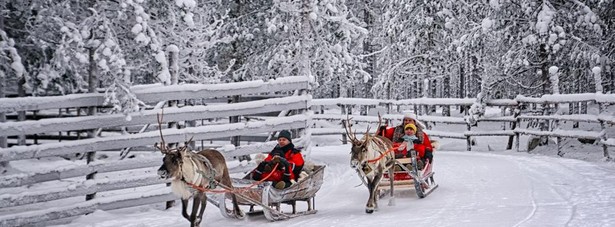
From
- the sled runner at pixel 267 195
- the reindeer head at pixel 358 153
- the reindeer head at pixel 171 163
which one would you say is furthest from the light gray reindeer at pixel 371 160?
the reindeer head at pixel 171 163

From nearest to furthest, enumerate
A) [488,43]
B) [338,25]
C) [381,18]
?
[338,25], [488,43], [381,18]

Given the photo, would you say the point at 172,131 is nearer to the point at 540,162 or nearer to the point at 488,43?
the point at 540,162

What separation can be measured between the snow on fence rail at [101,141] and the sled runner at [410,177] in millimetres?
2989

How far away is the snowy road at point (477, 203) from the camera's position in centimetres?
787

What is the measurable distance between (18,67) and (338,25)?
10.1 meters

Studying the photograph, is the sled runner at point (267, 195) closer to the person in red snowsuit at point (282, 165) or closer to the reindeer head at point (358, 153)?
the person in red snowsuit at point (282, 165)

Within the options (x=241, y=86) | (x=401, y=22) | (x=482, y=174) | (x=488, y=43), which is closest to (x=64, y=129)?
(x=241, y=86)

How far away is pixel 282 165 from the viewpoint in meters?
8.82

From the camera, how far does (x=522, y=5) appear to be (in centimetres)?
1773

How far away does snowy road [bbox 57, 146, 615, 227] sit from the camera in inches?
310

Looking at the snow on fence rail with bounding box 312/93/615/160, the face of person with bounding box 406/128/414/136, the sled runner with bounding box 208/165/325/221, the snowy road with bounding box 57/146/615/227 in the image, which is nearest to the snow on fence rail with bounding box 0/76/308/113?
the snowy road with bounding box 57/146/615/227

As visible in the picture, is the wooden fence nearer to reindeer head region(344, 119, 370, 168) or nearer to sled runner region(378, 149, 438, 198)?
sled runner region(378, 149, 438, 198)

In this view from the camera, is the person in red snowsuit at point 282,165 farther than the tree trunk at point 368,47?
No

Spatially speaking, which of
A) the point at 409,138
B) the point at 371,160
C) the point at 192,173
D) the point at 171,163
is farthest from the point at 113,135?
the point at 409,138
